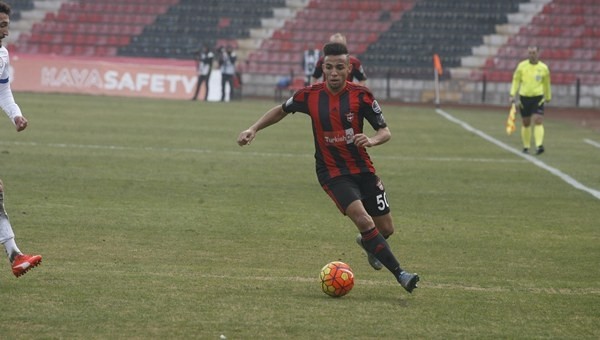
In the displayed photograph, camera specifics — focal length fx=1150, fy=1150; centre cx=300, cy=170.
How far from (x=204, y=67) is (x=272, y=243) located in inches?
1175

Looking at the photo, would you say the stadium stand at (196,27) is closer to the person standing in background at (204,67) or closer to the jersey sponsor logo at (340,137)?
the person standing in background at (204,67)

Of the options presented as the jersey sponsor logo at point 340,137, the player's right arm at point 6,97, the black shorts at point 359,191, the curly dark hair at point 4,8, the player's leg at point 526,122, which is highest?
the curly dark hair at point 4,8

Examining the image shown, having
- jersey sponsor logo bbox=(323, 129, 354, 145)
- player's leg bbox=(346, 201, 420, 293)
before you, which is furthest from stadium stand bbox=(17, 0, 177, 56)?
player's leg bbox=(346, 201, 420, 293)

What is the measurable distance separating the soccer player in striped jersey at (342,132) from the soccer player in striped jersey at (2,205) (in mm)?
1811

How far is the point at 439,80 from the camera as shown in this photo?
4488 centimetres

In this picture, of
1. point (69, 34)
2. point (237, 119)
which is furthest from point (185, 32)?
point (237, 119)

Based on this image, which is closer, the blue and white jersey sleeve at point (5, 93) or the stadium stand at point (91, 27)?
the blue and white jersey sleeve at point (5, 93)

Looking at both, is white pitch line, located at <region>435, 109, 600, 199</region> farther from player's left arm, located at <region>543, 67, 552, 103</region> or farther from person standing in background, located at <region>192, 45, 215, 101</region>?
person standing in background, located at <region>192, 45, 215, 101</region>

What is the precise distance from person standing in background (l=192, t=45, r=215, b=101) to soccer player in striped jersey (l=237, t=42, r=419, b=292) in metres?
30.6

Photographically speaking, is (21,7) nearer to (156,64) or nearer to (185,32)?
(185,32)

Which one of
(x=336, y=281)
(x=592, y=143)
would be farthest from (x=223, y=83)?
(x=336, y=281)

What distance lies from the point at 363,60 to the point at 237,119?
1651 cm

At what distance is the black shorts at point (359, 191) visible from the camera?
8984 mm

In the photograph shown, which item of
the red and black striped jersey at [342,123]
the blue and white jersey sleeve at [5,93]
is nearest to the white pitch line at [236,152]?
the blue and white jersey sleeve at [5,93]
